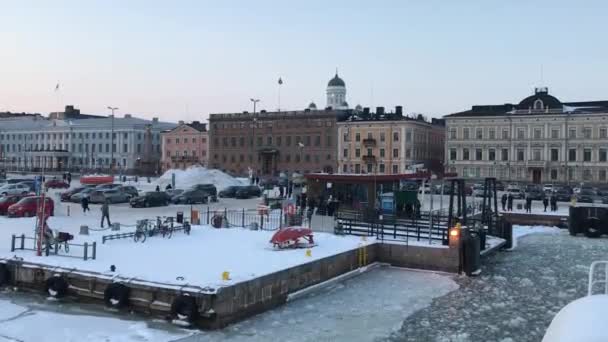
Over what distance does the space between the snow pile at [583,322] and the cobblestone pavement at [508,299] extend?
10.1m

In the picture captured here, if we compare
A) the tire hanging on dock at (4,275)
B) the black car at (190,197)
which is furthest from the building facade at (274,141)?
the tire hanging on dock at (4,275)

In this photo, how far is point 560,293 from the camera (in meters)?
21.0

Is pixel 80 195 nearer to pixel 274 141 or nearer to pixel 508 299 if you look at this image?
pixel 508 299

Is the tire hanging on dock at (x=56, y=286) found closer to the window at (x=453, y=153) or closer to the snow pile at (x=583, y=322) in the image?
the snow pile at (x=583, y=322)

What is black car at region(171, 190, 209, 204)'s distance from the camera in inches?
1937

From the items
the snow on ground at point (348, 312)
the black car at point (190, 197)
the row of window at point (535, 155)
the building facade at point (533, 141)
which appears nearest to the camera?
the snow on ground at point (348, 312)

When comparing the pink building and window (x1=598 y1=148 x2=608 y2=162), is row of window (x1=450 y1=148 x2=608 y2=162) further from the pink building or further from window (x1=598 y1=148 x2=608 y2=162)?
the pink building

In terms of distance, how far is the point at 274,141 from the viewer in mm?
105062

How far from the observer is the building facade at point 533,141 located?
79.2 m

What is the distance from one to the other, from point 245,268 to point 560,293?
1048 centimetres

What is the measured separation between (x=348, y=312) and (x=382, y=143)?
253 feet

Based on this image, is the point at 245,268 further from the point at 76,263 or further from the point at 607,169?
the point at 607,169

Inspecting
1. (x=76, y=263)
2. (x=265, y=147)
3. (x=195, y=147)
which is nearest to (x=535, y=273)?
(x=76, y=263)

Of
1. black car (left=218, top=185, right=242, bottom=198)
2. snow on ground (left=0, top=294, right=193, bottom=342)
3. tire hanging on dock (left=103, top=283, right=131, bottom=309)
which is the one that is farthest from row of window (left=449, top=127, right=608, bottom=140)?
snow on ground (left=0, top=294, right=193, bottom=342)
